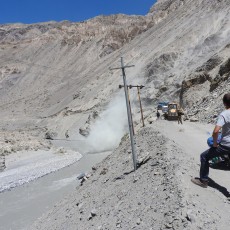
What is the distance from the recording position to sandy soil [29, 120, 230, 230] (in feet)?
22.8

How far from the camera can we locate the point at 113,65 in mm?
65125

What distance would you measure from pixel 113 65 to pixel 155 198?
57684mm

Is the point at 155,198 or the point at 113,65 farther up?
the point at 113,65

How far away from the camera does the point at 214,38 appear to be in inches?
1676

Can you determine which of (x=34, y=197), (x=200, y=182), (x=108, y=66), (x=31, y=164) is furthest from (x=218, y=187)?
(x=108, y=66)

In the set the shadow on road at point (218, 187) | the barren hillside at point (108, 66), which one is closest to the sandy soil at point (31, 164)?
the barren hillside at point (108, 66)

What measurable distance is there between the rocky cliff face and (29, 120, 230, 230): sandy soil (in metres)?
11.0

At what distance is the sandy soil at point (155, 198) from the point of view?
6961 millimetres

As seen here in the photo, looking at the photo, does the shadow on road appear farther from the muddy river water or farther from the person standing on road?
the muddy river water

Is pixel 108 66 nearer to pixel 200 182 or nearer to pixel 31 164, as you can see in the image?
pixel 31 164

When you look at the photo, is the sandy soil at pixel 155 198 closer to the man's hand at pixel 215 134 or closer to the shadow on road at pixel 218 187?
the shadow on road at pixel 218 187

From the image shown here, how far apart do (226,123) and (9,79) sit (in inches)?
3772

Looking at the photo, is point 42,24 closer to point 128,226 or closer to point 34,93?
point 34,93

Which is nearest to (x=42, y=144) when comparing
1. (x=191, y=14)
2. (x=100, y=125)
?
(x=100, y=125)
